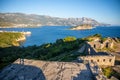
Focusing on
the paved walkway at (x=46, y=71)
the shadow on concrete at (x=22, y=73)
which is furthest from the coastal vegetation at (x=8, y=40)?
the paved walkway at (x=46, y=71)

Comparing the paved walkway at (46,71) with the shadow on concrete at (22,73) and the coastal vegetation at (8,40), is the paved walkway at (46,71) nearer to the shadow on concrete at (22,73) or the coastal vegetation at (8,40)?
the shadow on concrete at (22,73)

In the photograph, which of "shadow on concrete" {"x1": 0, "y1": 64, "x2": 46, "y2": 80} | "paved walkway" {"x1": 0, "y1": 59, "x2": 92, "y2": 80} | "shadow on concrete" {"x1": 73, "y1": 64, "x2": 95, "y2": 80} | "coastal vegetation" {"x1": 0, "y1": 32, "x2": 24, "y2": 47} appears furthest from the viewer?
"coastal vegetation" {"x1": 0, "y1": 32, "x2": 24, "y2": 47}

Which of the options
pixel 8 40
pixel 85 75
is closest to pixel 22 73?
pixel 85 75

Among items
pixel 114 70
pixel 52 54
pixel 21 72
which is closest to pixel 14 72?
pixel 21 72

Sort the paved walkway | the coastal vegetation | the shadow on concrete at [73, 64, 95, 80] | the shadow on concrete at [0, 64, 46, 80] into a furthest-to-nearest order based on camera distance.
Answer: the coastal vegetation
the shadow on concrete at [0, 64, 46, 80]
the paved walkway
the shadow on concrete at [73, 64, 95, 80]

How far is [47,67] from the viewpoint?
39.3 ft

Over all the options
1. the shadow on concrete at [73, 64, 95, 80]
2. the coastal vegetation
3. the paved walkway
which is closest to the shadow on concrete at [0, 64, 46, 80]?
the paved walkway

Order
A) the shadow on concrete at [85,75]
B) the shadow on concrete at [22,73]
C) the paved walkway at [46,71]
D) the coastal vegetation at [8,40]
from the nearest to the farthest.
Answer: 1. the shadow on concrete at [85,75]
2. the paved walkway at [46,71]
3. the shadow on concrete at [22,73]
4. the coastal vegetation at [8,40]

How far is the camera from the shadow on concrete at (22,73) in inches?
424

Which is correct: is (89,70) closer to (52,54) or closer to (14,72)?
(14,72)

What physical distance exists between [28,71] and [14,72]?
892 mm

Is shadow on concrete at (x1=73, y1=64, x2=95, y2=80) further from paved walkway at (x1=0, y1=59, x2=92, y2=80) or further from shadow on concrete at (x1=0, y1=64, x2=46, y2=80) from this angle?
shadow on concrete at (x1=0, y1=64, x2=46, y2=80)

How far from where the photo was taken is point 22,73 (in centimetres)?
1137

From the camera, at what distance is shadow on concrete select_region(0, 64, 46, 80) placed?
10.8m
